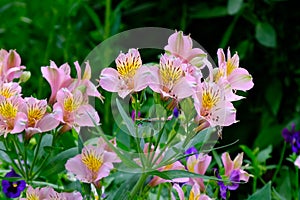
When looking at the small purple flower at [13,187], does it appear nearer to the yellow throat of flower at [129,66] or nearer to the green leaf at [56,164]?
the green leaf at [56,164]

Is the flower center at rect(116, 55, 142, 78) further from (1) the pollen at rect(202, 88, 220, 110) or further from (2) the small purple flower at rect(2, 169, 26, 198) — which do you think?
(2) the small purple flower at rect(2, 169, 26, 198)

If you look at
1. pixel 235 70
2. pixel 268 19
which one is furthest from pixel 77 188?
pixel 268 19

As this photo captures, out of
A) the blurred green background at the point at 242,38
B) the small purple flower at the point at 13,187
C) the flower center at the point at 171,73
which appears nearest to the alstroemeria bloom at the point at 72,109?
the flower center at the point at 171,73

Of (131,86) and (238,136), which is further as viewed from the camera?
(238,136)

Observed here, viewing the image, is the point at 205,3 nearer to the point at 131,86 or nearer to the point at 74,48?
the point at 74,48

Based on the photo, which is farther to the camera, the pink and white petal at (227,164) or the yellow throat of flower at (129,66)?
the pink and white petal at (227,164)

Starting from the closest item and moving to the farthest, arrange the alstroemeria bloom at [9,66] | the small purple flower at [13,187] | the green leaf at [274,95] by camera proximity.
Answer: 1. the alstroemeria bloom at [9,66]
2. the small purple flower at [13,187]
3. the green leaf at [274,95]

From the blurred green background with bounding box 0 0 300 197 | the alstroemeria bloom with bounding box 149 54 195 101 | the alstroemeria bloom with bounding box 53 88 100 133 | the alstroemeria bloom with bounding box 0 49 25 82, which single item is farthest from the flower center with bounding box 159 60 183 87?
the blurred green background with bounding box 0 0 300 197
